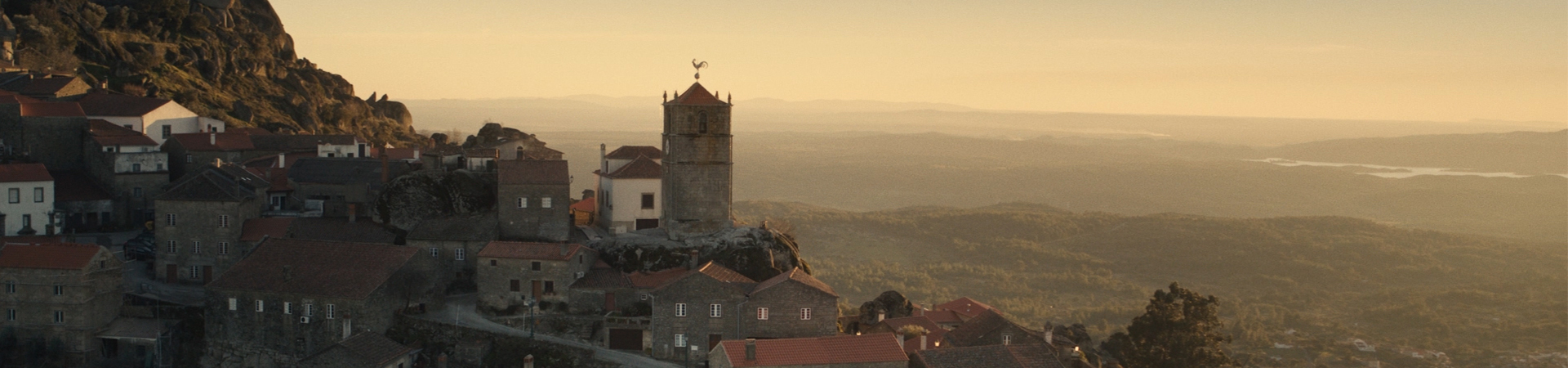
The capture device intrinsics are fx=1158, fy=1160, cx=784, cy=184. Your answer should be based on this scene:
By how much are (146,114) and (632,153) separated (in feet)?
84.3

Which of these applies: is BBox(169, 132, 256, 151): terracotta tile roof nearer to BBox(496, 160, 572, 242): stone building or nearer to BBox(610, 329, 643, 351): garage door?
BBox(496, 160, 572, 242): stone building

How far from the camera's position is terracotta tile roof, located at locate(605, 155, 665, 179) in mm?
49781

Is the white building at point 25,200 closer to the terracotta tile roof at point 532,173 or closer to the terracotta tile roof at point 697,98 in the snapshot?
the terracotta tile roof at point 532,173

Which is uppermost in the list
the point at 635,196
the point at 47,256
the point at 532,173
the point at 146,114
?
the point at 146,114

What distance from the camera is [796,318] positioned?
40.6 meters

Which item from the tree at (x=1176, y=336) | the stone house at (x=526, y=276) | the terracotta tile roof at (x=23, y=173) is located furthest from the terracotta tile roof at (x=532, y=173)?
the tree at (x=1176, y=336)

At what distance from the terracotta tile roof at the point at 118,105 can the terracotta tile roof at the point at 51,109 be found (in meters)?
1.25

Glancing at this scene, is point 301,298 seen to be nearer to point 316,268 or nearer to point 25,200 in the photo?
point 316,268

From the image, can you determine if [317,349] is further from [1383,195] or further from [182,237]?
[1383,195]

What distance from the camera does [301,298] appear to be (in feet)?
133

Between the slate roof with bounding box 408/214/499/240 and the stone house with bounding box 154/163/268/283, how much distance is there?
7298 millimetres

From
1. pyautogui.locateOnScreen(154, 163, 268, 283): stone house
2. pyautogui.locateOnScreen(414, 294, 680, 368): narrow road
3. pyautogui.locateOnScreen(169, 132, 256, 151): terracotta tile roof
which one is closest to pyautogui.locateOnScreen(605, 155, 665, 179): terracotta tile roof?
pyautogui.locateOnScreen(414, 294, 680, 368): narrow road

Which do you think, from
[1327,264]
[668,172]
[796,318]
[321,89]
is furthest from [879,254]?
[796,318]

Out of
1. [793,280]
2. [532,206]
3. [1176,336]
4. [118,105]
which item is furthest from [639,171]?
[118,105]
